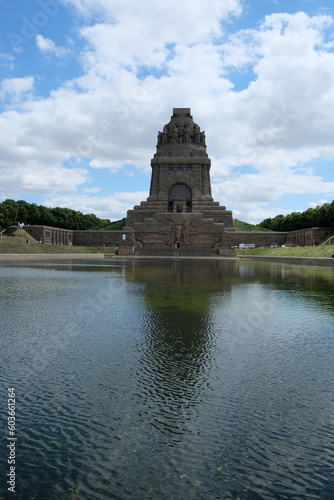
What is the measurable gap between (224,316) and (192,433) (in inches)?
243

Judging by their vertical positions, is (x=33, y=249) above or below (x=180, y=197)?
below

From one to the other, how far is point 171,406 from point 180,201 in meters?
69.6

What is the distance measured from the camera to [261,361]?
→ 20.9 ft

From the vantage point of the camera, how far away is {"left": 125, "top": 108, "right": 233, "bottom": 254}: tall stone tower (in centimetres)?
6284

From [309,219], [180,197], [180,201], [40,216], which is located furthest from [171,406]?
[40,216]

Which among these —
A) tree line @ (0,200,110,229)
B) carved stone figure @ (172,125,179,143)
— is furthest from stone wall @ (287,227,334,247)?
tree line @ (0,200,110,229)

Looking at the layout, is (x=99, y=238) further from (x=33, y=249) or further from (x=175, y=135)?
(x=175, y=135)

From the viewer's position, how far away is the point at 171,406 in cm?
462

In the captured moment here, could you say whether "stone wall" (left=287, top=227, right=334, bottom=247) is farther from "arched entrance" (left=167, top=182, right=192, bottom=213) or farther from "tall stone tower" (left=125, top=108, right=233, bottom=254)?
"arched entrance" (left=167, top=182, right=192, bottom=213)

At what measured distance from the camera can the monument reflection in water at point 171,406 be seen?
332 cm

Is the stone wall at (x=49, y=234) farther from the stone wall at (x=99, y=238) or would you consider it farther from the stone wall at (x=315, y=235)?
the stone wall at (x=315, y=235)

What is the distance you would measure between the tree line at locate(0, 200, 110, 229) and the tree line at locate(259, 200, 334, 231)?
45.4 m

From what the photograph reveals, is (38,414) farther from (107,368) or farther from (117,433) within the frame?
(107,368)

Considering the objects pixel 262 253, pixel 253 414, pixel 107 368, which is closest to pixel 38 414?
pixel 107 368
